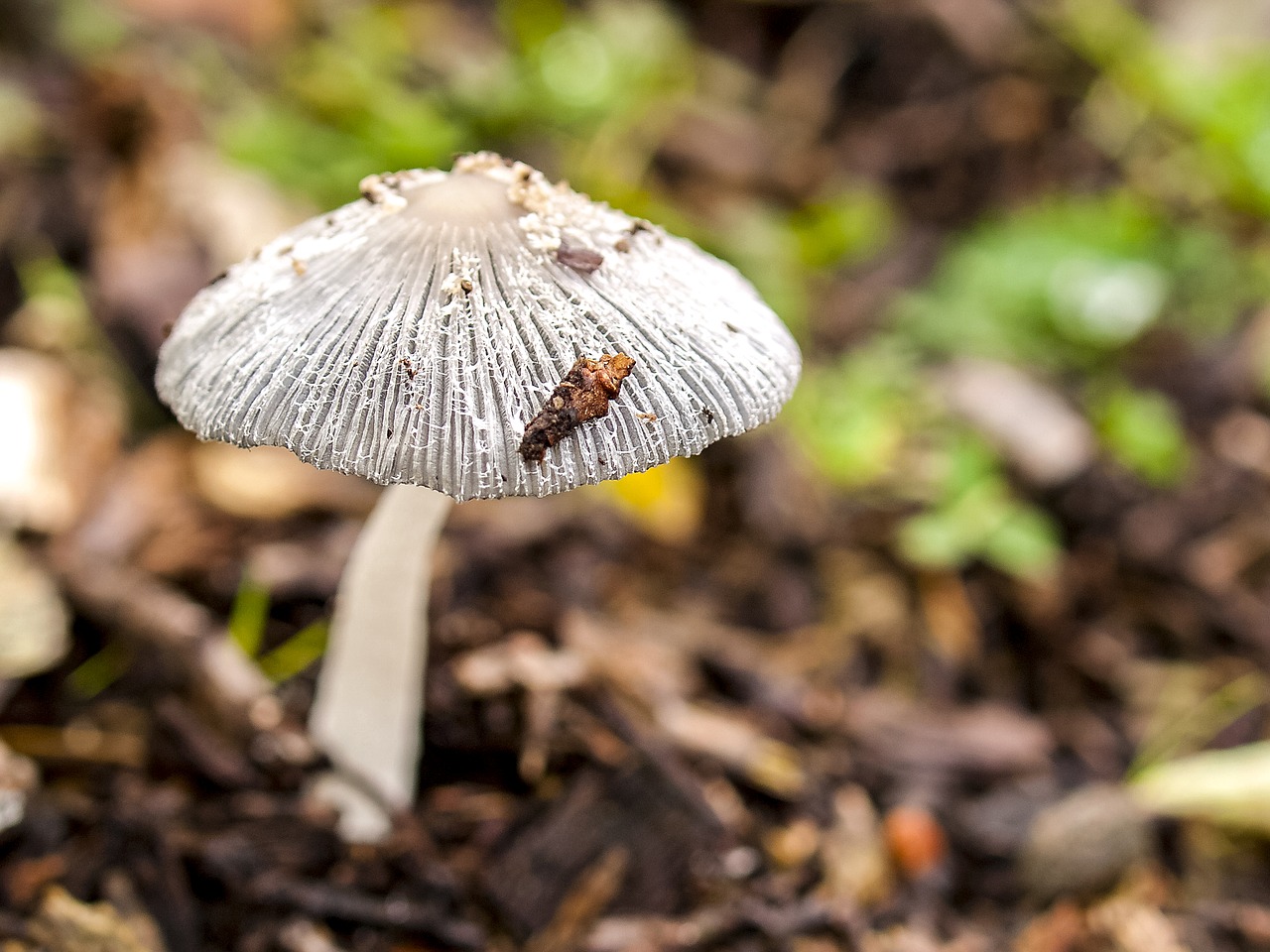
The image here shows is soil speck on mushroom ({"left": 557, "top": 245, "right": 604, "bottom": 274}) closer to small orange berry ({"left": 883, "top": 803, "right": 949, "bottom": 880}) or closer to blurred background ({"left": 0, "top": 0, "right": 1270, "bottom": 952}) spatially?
blurred background ({"left": 0, "top": 0, "right": 1270, "bottom": 952})

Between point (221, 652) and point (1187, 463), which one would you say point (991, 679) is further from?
point (221, 652)

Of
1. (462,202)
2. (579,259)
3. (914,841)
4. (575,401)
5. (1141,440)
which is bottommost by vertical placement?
(914,841)

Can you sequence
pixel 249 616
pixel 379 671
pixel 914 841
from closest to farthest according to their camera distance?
pixel 379 671
pixel 914 841
pixel 249 616

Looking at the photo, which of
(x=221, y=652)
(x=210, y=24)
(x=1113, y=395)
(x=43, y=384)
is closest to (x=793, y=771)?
(x=221, y=652)

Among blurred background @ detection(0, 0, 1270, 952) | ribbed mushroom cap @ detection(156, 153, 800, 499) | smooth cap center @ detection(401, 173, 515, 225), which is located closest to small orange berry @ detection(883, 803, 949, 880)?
blurred background @ detection(0, 0, 1270, 952)

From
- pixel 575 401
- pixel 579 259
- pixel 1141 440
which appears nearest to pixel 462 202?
pixel 579 259

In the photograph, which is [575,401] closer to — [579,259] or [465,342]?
[465,342]

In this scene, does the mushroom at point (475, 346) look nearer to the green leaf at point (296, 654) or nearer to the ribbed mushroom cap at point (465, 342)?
the ribbed mushroom cap at point (465, 342)
